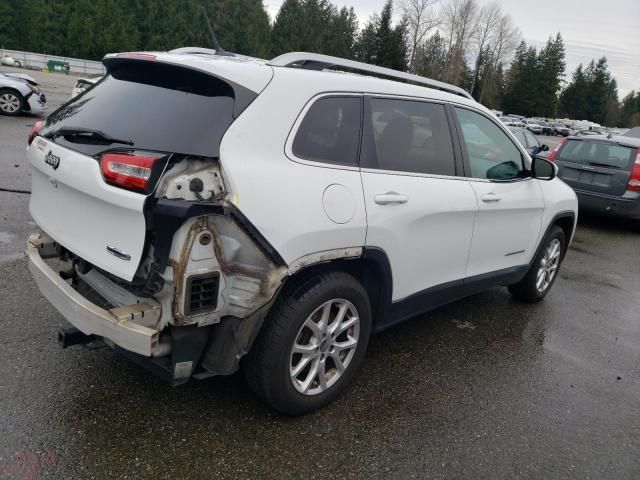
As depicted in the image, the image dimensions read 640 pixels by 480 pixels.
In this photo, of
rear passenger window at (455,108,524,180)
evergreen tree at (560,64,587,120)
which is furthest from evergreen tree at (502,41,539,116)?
rear passenger window at (455,108,524,180)

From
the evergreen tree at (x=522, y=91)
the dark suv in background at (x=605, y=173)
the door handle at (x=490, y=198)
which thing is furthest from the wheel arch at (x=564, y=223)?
the evergreen tree at (x=522, y=91)

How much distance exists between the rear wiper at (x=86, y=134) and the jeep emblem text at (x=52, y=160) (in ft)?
A: 0.39

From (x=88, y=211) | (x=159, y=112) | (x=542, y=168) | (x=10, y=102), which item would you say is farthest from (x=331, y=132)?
(x=10, y=102)

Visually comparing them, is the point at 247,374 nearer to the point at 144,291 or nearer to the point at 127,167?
the point at 144,291

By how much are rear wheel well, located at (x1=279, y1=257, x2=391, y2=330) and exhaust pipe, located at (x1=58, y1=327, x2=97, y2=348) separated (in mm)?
1043

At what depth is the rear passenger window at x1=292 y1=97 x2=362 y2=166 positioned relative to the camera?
277 cm

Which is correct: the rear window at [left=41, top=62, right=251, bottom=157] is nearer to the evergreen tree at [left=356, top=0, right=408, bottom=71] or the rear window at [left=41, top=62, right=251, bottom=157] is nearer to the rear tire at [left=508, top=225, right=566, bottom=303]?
the rear tire at [left=508, top=225, right=566, bottom=303]

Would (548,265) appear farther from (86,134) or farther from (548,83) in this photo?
(548,83)

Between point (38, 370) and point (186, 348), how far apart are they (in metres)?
1.21

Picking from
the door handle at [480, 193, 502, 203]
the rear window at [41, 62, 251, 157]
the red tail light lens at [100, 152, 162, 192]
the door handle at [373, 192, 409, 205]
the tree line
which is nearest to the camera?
the red tail light lens at [100, 152, 162, 192]

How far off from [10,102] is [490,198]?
14.1m

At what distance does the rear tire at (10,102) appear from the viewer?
13.9m

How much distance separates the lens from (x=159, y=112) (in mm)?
2607

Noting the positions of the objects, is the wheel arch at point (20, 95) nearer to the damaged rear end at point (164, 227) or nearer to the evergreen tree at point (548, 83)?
the damaged rear end at point (164, 227)
